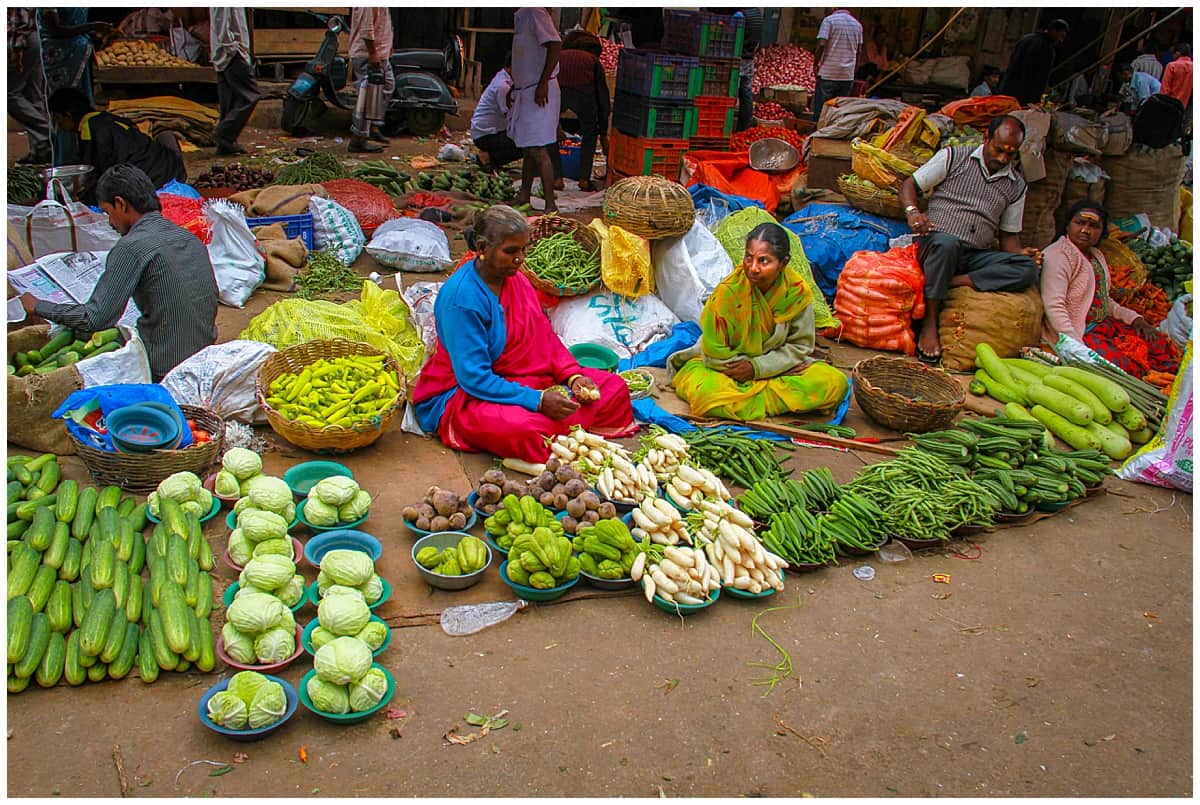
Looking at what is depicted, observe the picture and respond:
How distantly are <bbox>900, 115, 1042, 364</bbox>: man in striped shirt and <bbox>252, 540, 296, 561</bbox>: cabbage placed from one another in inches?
188

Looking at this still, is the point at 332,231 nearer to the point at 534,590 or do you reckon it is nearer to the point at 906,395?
the point at 906,395

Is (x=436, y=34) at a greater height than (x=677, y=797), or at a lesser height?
greater

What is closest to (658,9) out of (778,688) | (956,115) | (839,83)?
(839,83)

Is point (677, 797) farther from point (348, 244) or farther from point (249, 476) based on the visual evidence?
point (348, 244)

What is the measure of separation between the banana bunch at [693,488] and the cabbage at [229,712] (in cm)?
199

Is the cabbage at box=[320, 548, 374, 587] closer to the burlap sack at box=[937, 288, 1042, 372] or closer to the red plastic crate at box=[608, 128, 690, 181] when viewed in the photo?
the burlap sack at box=[937, 288, 1042, 372]

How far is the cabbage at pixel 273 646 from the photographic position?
296cm

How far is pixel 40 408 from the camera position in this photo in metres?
4.13

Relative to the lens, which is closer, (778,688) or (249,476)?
(778,688)

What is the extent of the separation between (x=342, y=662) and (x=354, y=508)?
108 cm

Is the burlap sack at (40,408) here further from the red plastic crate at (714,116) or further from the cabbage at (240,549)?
the red plastic crate at (714,116)

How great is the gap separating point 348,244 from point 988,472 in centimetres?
524

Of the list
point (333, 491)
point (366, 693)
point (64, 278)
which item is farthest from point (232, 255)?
point (366, 693)

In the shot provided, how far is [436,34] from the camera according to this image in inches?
587
